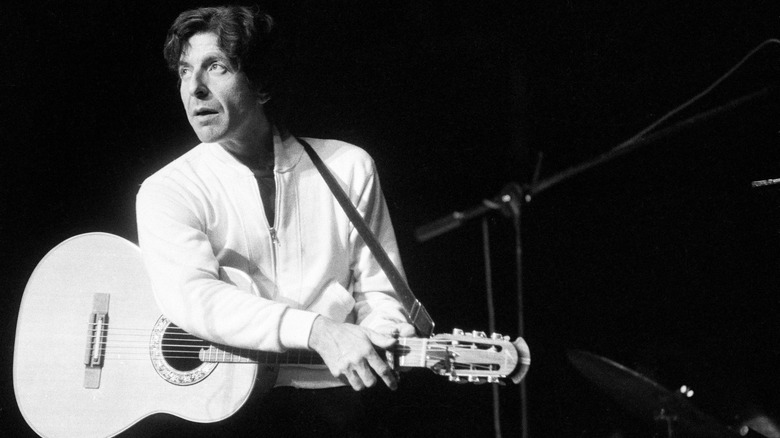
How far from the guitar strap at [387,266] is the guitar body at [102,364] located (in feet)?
1.43

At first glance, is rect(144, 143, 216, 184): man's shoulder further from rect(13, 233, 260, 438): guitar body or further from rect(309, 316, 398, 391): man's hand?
rect(309, 316, 398, 391): man's hand

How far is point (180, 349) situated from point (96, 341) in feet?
0.93

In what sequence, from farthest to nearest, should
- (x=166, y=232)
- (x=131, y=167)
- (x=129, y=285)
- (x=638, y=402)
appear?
(x=131, y=167) → (x=129, y=285) → (x=166, y=232) → (x=638, y=402)

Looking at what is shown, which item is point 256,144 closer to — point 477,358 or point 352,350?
point 352,350

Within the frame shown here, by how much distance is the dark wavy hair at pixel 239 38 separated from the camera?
6.52 feet

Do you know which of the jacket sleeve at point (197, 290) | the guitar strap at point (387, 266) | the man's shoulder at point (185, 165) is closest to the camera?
the jacket sleeve at point (197, 290)

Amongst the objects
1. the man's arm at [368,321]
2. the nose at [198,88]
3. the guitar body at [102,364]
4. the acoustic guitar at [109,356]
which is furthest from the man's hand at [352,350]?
the nose at [198,88]

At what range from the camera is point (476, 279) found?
2250 millimetres

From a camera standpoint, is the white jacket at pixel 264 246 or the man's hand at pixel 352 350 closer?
the man's hand at pixel 352 350

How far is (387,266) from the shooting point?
186cm

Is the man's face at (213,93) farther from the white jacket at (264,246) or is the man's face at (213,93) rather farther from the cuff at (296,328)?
the cuff at (296,328)

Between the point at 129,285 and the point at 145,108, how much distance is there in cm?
59

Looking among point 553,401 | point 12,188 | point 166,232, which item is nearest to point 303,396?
point 166,232

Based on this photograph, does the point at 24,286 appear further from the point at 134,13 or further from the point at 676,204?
the point at 676,204
